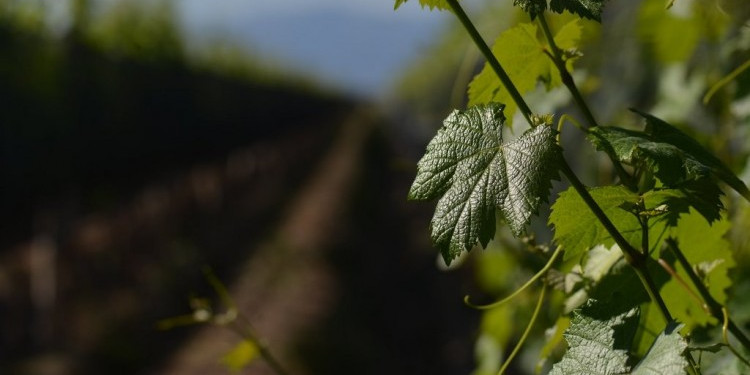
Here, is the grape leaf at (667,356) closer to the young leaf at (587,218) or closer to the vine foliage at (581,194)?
the vine foliage at (581,194)

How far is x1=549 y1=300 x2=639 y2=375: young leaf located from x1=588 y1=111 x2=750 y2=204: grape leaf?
0.12 meters

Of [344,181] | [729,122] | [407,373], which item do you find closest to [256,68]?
[344,181]

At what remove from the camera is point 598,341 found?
29.7 inches

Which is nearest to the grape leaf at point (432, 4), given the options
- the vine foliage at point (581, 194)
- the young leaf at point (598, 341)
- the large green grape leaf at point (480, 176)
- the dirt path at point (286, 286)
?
the vine foliage at point (581, 194)

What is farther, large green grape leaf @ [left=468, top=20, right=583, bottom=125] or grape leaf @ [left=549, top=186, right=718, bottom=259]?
large green grape leaf @ [left=468, top=20, right=583, bottom=125]

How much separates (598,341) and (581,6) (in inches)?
10.9

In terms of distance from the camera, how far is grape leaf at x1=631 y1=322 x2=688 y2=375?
65 cm

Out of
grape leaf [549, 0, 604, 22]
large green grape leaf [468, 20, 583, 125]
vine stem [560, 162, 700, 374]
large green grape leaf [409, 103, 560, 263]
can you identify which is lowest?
vine stem [560, 162, 700, 374]

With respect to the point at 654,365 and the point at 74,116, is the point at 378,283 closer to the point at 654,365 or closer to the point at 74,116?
the point at 74,116

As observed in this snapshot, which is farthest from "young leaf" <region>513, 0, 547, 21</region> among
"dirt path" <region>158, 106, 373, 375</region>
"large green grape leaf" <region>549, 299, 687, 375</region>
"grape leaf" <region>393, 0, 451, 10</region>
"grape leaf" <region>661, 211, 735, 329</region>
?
"dirt path" <region>158, 106, 373, 375</region>

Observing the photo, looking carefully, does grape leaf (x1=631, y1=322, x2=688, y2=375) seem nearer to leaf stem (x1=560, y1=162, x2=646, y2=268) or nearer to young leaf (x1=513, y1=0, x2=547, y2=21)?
leaf stem (x1=560, y1=162, x2=646, y2=268)

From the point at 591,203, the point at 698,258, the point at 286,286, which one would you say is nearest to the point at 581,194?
the point at 591,203

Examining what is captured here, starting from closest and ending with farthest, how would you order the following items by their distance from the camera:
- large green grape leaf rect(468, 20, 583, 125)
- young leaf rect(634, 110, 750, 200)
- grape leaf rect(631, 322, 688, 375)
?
grape leaf rect(631, 322, 688, 375), young leaf rect(634, 110, 750, 200), large green grape leaf rect(468, 20, 583, 125)

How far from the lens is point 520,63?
0.96 meters
